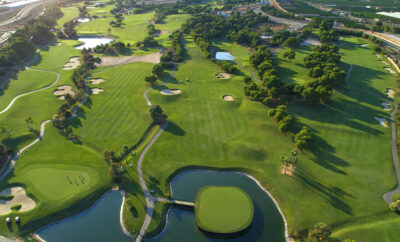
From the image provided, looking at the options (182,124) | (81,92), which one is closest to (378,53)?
(182,124)

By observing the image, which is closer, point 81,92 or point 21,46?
point 81,92

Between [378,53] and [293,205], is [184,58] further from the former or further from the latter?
[378,53]

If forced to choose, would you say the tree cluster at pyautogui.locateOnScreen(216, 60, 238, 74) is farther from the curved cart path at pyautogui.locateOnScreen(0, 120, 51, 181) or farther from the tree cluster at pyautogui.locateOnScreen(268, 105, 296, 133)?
the curved cart path at pyautogui.locateOnScreen(0, 120, 51, 181)

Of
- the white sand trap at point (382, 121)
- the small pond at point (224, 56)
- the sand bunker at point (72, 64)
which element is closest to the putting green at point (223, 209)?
the white sand trap at point (382, 121)

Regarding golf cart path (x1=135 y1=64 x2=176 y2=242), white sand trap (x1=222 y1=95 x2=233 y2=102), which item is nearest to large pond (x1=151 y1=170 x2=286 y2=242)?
golf cart path (x1=135 y1=64 x2=176 y2=242)

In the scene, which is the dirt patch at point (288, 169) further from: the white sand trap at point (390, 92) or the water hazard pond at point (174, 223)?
the white sand trap at point (390, 92)
